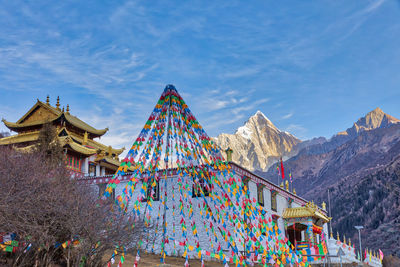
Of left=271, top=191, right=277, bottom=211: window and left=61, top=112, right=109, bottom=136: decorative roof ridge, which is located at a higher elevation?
left=61, top=112, right=109, bottom=136: decorative roof ridge

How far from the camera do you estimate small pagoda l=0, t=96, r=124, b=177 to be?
4156 cm

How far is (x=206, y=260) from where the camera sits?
27047mm

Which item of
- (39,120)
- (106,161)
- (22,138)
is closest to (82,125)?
(39,120)

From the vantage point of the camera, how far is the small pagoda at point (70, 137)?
1636 inches

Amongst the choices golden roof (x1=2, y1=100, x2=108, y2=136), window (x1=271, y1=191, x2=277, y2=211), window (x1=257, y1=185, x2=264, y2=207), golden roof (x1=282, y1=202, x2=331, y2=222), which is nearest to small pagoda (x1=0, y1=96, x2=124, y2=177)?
golden roof (x1=2, y1=100, x2=108, y2=136)

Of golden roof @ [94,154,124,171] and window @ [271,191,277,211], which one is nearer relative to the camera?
window @ [271,191,277,211]

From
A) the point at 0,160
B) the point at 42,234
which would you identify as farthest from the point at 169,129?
the point at 0,160

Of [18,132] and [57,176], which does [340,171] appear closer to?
[18,132]

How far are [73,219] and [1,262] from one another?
4.04 metres

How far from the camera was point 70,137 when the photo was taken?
134 feet

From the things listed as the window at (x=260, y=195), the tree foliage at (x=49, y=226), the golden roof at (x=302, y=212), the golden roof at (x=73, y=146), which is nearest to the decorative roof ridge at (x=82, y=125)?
the golden roof at (x=73, y=146)

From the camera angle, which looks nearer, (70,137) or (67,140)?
(67,140)

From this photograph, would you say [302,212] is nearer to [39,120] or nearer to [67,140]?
[67,140]

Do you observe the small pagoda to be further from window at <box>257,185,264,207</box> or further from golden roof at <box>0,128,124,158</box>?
window at <box>257,185,264,207</box>
